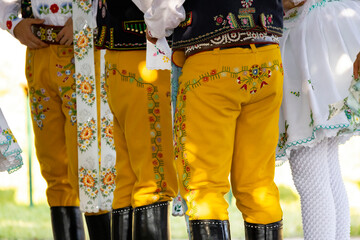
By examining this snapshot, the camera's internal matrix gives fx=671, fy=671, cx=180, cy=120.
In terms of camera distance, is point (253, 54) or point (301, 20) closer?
point (253, 54)

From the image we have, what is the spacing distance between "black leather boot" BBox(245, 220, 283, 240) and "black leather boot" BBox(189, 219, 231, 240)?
15 centimetres

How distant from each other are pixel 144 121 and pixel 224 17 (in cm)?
58

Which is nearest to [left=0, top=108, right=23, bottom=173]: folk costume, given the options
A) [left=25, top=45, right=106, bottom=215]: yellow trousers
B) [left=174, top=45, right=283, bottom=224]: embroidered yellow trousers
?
[left=25, top=45, right=106, bottom=215]: yellow trousers

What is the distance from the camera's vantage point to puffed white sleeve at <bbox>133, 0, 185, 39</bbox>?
2113 millimetres

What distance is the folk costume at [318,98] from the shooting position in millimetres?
2693

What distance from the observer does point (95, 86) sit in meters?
Answer: 3.09

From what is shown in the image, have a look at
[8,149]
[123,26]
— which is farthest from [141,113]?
[8,149]

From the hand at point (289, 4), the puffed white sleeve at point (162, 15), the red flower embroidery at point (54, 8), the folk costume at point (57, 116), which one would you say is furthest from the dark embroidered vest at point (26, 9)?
the hand at point (289, 4)

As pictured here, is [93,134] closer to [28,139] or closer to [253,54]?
[253,54]

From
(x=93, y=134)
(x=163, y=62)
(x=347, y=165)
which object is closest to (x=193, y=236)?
(x=163, y=62)

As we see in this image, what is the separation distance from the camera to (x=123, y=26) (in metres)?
2.50

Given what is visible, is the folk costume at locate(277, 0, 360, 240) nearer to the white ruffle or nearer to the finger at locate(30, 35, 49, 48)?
the white ruffle

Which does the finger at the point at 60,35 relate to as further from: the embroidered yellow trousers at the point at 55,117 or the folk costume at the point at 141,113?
the folk costume at the point at 141,113

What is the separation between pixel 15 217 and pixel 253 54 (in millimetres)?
3348
